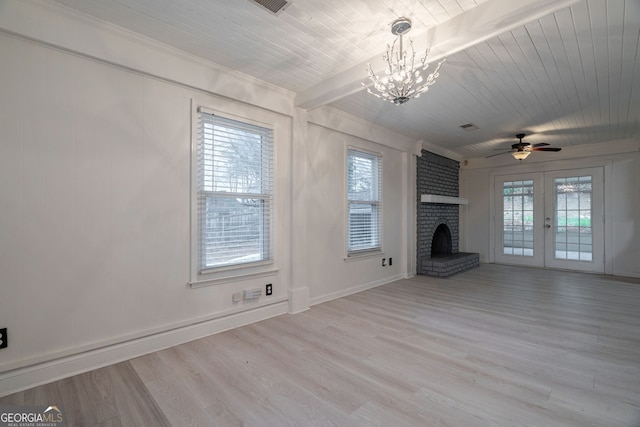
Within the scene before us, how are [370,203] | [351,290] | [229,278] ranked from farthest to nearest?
[370,203]
[351,290]
[229,278]

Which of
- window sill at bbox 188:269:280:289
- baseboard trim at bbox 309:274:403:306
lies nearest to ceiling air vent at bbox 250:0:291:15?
window sill at bbox 188:269:280:289

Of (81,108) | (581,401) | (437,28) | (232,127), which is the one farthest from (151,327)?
(437,28)

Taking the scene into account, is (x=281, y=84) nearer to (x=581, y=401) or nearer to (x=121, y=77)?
(x=121, y=77)

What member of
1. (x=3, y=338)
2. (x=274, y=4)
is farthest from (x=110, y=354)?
(x=274, y=4)

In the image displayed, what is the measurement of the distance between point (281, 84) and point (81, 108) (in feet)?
6.08

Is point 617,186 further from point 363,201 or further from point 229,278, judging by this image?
point 229,278

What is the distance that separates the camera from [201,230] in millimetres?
2809

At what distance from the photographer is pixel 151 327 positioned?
8.22 feet

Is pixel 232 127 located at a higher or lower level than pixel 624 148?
lower

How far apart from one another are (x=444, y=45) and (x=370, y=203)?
8.95ft

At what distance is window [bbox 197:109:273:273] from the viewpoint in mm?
2838

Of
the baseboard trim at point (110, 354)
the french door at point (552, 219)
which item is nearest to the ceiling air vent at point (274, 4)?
the baseboard trim at point (110, 354)

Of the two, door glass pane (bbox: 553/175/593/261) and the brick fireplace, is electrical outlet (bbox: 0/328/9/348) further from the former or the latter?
door glass pane (bbox: 553/175/593/261)

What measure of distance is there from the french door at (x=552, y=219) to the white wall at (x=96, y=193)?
6.17m
